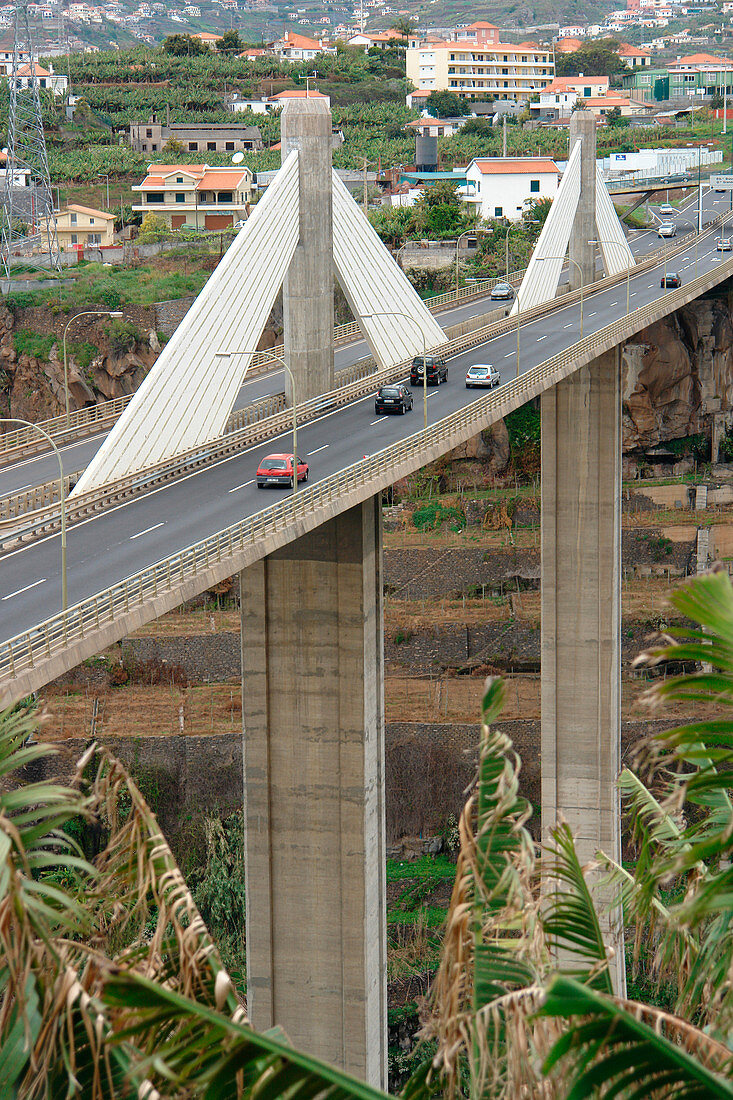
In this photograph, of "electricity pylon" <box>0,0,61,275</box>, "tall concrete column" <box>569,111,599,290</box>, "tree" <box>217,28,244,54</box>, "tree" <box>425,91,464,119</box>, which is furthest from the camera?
"tree" <box>217,28,244,54</box>

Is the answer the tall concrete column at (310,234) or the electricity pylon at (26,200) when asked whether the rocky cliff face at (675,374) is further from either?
the tall concrete column at (310,234)

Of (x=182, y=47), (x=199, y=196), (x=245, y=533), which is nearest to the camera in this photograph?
(x=245, y=533)

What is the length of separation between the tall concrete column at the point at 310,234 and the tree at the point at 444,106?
415ft

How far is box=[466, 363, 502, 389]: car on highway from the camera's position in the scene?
5156 cm

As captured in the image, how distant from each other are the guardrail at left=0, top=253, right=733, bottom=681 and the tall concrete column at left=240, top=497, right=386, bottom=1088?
1851mm

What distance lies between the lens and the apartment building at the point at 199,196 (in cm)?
10862

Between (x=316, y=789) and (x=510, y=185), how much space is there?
288 feet

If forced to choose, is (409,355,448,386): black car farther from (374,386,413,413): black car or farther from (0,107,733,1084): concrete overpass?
(374,386,413,413): black car

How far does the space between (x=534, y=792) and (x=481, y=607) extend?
13924 millimetres

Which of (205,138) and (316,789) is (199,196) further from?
(316,789)

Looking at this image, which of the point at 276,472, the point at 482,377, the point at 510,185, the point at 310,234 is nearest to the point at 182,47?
the point at 510,185

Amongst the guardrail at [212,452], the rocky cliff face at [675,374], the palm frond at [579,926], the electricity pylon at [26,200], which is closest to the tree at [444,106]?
the electricity pylon at [26,200]

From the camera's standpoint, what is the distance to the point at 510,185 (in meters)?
117

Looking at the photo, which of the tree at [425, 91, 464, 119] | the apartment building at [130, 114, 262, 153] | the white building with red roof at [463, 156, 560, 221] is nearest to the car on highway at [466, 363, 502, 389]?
the white building with red roof at [463, 156, 560, 221]
